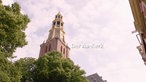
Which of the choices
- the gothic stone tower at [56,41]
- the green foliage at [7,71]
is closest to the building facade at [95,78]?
the gothic stone tower at [56,41]

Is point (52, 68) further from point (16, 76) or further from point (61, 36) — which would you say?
point (61, 36)

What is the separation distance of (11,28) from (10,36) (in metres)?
0.53

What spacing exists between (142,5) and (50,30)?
6240cm

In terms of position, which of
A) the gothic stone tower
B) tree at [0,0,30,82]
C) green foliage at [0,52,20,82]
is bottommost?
green foliage at [0,52,20,82]

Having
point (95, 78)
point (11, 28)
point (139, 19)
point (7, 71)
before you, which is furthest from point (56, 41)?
point (139, 19)

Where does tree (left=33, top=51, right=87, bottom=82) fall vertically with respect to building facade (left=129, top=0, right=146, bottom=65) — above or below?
below

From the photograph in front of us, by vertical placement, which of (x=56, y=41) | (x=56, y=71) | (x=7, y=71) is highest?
(x=56, y=41)

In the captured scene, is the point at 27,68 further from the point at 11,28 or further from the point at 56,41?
the point at 56,41

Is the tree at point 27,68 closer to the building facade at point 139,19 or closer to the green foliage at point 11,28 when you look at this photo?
the green foliage at point 11,28

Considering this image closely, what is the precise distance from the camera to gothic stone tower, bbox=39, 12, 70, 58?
6731cm

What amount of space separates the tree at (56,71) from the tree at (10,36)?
987cm

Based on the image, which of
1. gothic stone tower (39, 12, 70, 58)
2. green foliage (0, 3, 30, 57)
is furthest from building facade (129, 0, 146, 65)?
gothic stone tower (39, 12, 70, 58)

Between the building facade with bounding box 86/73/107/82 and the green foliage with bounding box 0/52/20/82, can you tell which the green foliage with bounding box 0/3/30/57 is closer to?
the green foliage with bounding box 0/52/20/82

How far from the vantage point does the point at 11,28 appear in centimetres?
1620
